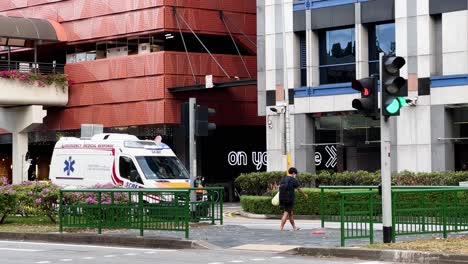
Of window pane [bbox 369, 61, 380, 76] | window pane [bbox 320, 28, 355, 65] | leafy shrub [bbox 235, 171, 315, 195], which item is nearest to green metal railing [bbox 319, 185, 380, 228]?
→ leafy shrub [bbox 235, 171, 315, 195]

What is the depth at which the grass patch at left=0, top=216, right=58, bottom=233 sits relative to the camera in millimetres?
24625

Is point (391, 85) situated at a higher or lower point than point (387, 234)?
higher

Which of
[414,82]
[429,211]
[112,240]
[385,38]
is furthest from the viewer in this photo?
[385,38]

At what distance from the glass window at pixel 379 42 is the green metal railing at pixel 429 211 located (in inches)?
771

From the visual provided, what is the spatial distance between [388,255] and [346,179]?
19.0m

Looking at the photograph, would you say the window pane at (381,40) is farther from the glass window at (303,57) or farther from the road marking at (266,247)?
the road marking at (266,247)

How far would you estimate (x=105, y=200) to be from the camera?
22.8m

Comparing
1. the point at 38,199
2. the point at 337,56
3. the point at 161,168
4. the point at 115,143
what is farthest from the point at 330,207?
the point at 337,56

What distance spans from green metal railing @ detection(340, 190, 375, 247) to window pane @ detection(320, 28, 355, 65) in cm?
2205

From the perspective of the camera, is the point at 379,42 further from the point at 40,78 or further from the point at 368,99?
the point at 368,99

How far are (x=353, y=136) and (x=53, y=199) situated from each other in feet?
60.3

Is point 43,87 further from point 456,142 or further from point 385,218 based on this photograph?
point 385,218

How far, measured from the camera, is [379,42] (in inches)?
1565

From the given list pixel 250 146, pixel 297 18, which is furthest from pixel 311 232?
pixel 250 146
